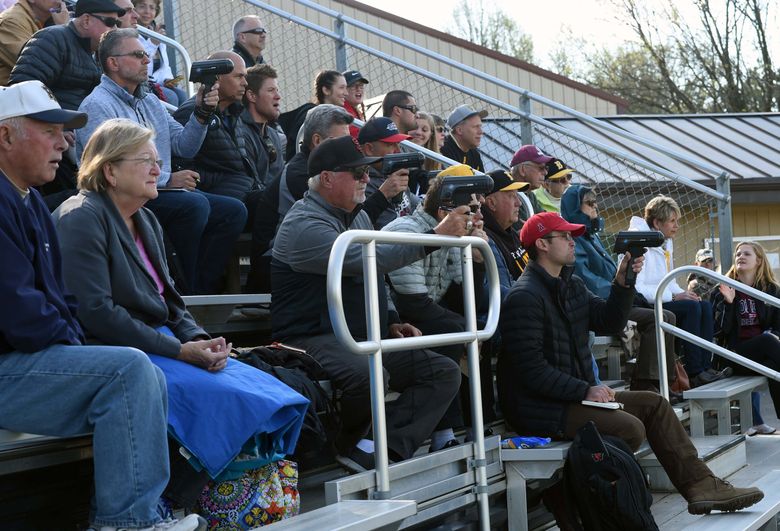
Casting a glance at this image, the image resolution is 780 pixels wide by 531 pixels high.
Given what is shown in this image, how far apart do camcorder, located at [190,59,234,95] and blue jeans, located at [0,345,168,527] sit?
320 centimetres

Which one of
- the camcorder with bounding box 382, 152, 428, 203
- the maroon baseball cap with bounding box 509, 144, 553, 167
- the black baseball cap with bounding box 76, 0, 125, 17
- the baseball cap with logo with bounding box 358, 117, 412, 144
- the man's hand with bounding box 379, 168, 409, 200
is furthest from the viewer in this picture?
the maroon baseball cap with bounding box 509, 144, 553, 167

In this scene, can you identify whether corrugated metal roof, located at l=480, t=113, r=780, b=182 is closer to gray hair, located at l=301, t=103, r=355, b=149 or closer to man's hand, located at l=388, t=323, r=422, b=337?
gray hair, located at l=301, t=103, r=355, b=149

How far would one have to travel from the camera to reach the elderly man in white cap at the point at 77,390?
3.35m

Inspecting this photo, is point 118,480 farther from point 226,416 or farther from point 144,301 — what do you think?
point 144,301

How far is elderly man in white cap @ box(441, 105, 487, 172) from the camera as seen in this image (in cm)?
840

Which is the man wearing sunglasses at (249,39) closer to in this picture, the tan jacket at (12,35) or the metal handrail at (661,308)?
the tan jacket at (12,35)

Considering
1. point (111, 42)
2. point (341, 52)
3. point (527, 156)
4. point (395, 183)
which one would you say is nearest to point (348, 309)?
point (395, 183)

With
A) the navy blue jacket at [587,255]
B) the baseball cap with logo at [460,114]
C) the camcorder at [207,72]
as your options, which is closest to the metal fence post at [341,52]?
the baseball cap with logo at [460,114]

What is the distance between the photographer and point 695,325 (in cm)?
834

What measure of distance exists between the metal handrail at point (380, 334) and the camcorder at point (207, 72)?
7.24ft

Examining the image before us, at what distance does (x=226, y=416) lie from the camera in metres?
3.79

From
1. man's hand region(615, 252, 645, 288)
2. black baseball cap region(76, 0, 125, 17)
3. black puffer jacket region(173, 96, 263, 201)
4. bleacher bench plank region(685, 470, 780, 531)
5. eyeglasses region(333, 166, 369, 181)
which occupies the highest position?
black baseball cap region(76, 0, 125, 17)

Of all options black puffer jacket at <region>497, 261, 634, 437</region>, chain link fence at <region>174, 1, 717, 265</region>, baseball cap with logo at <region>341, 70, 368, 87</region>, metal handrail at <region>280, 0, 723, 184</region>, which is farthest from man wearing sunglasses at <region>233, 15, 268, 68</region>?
black puffer jacket at <region>497, 261, 634, 437</region>

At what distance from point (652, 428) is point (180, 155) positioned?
3086 millimetres
